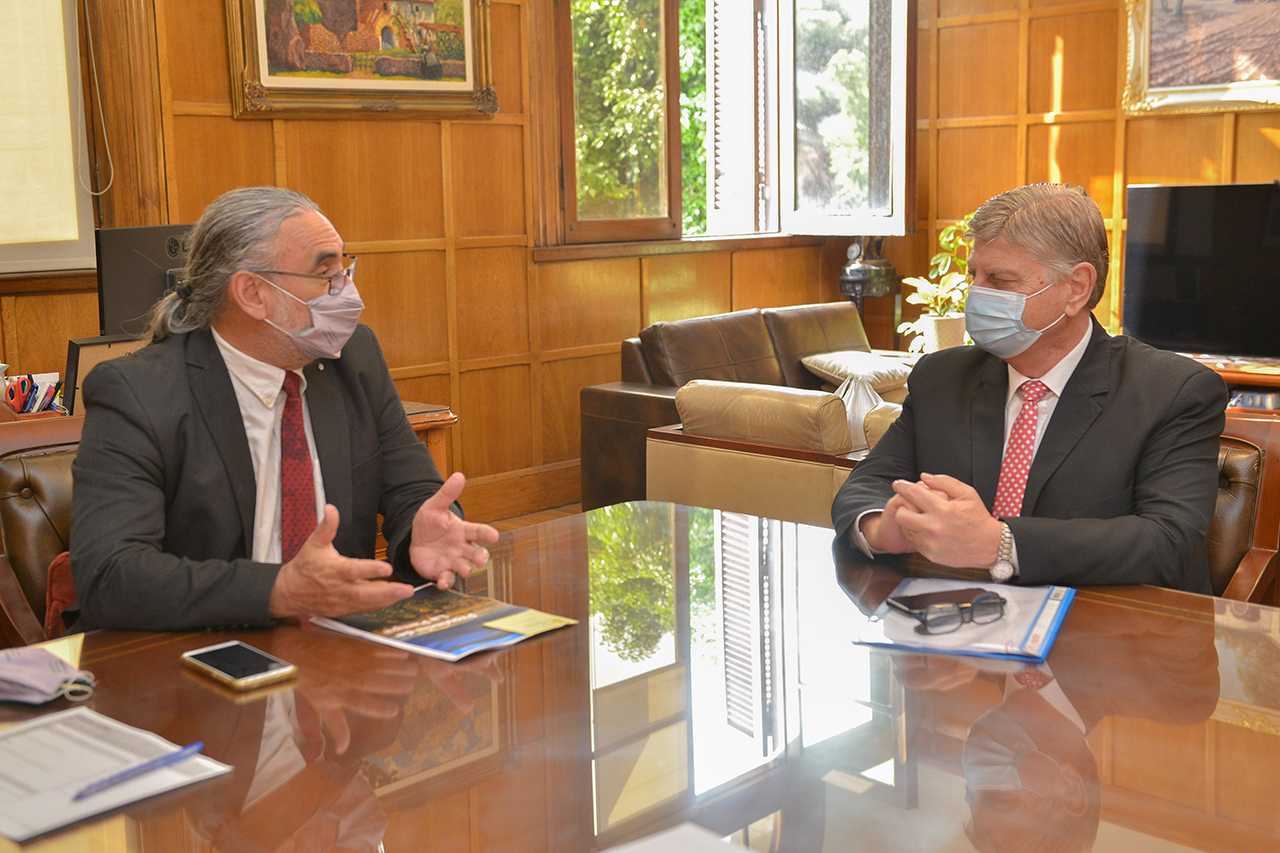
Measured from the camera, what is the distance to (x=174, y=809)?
109cm

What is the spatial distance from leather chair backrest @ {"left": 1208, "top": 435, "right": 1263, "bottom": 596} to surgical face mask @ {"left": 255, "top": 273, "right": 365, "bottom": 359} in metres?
1.52

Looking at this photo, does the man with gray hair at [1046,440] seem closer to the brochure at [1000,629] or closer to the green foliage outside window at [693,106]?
the brochure at [1000,629]

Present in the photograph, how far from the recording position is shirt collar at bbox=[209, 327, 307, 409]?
6.36ft

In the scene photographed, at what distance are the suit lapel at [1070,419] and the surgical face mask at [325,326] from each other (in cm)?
113

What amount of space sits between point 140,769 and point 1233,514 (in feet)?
5.98

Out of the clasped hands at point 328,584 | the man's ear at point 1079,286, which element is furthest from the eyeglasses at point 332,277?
the man's ear at point 1079,286

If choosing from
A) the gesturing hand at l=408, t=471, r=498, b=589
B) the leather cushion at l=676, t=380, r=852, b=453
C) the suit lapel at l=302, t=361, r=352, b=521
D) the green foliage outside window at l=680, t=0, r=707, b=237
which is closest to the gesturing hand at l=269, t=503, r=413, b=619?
the gesturing hand at l=408, t=471, r=498, b=589

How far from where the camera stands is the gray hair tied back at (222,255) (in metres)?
1.96

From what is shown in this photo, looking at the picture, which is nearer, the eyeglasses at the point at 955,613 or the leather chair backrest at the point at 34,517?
the eyeglasses at the point at 955,613

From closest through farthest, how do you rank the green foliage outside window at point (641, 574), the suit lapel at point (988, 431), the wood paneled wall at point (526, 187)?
the green foliage outside window at point (641, 574) < the suit lapel at point (988, 431) < the wood paneled wall at point (526, 187)

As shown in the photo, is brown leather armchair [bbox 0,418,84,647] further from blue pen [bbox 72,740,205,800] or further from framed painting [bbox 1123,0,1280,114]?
framed painting [bbox 1123,0,1280,114]

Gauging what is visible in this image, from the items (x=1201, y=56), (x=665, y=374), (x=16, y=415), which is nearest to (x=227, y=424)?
(x=16, y=415)

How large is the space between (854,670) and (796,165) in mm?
5790

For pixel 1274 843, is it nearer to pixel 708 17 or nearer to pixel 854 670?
pixel 854 670
